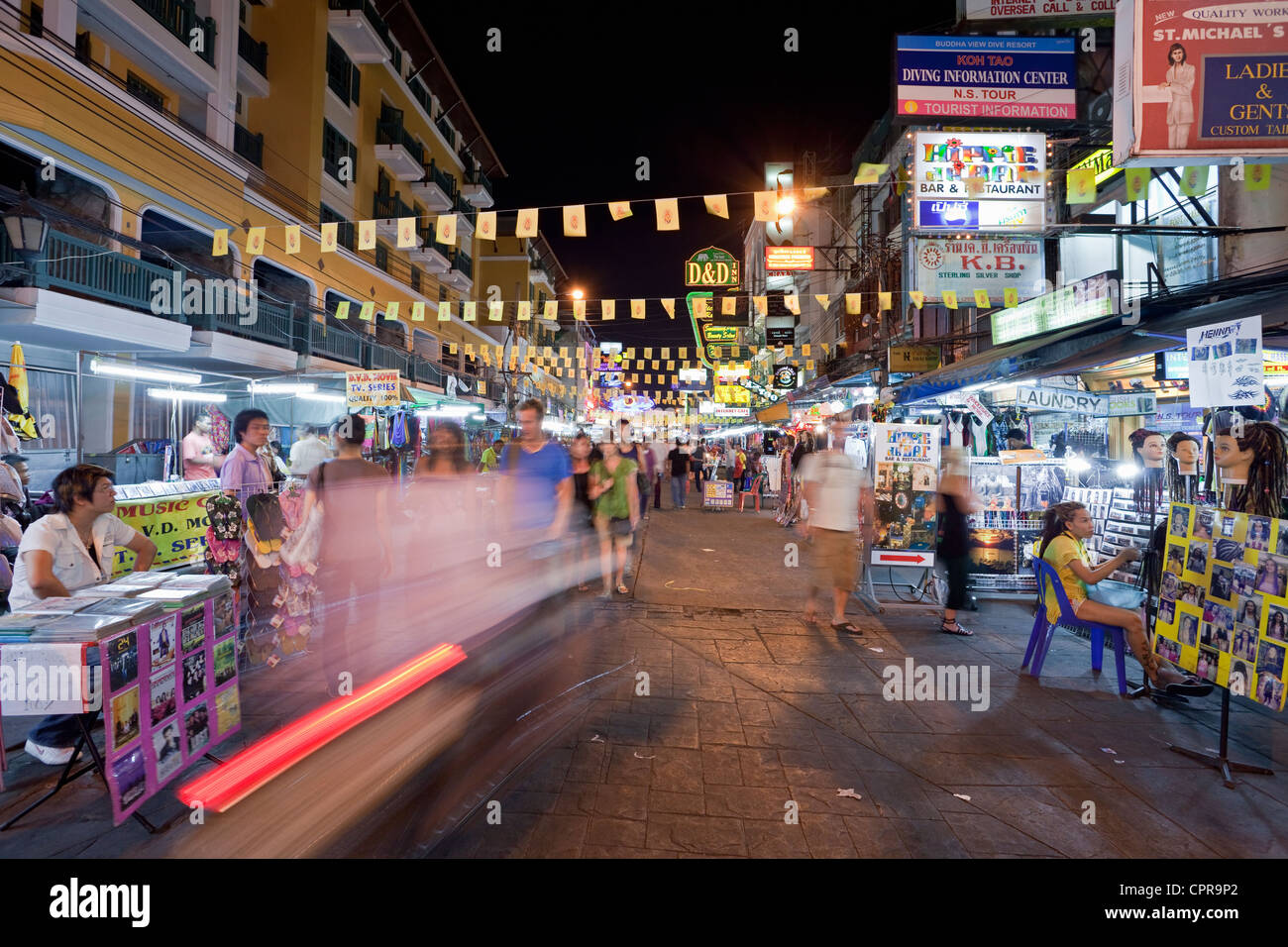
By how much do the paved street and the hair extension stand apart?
4.01 feet

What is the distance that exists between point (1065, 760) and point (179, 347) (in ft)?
49.2

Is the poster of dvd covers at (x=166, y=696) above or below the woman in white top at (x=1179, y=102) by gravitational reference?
below

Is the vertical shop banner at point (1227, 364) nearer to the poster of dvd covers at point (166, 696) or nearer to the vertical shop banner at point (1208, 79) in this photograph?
the vertical shop banner at point (1208, 79)

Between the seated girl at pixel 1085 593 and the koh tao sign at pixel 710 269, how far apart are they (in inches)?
695

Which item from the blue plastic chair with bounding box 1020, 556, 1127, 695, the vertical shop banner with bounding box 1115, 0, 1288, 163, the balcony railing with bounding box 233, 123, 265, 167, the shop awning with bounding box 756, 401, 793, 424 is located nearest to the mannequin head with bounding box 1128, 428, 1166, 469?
the blue plastic chair with bounding box 1020, 556, 1127, 695

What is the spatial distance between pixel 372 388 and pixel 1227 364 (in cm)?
1237

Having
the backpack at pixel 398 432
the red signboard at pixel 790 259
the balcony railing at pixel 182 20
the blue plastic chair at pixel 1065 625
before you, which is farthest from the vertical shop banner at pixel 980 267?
the balcony railing at pixel 182 20

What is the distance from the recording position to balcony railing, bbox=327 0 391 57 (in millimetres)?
20625

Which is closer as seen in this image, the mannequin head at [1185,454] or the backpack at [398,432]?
the mannequin head at [1185,454]

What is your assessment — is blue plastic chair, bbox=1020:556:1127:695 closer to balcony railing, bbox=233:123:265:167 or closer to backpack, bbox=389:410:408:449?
backpack, bbox=389:410:408:449

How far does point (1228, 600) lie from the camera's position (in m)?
3.87

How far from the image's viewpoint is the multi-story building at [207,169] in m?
10.7

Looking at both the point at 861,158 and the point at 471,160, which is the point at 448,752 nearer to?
the point at 861,158
